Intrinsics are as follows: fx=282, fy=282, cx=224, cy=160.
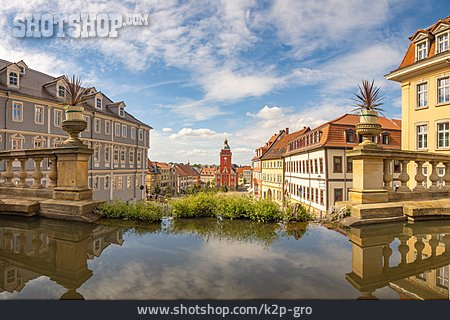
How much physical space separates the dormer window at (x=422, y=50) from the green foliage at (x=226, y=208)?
20064mm

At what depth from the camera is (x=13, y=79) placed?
26.0 meters

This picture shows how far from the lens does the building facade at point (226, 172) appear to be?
333ft

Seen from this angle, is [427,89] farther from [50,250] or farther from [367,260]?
[50,250]

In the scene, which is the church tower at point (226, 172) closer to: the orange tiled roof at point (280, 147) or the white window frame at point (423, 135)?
the orange tiled roof at point (280, 147)

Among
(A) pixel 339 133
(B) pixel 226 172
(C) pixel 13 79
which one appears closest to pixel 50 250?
(A) pixel 339 133

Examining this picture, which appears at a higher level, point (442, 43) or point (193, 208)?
point (442, 43)

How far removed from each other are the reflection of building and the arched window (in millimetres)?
27150

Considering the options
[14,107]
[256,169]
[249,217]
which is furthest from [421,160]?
[256,169]

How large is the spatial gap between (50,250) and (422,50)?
921 inches

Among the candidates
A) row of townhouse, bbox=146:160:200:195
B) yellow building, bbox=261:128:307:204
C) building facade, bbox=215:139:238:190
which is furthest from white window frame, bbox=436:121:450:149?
building facade, bbox=215:139:238:190

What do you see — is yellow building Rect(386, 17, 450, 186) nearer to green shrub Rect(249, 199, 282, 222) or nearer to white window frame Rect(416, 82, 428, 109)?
white window frame Rect(416, 82, 428, 109)

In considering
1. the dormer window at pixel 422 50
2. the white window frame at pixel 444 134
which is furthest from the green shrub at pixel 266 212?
the dormer window at pixel 422 50

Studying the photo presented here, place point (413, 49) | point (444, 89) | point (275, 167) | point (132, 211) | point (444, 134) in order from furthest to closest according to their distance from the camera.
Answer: point (275, 167) < point (413, 49) < point (444, 134) < point (444, 89) < point (132, 211)

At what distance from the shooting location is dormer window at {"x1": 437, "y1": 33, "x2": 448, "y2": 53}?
17.5m
